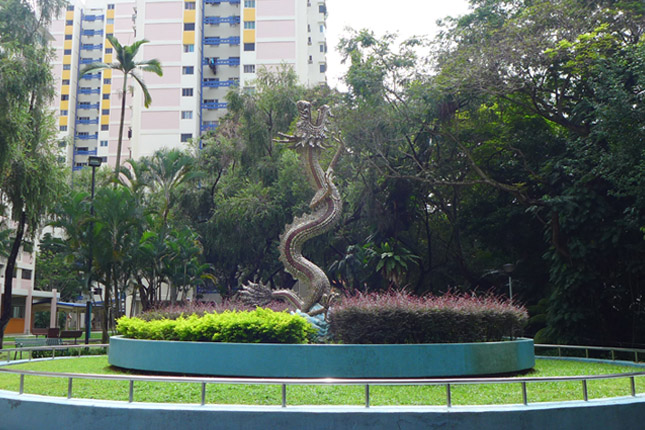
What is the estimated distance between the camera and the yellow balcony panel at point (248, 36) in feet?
204

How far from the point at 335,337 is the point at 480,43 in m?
15.3

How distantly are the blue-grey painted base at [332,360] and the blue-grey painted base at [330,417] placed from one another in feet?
10.6

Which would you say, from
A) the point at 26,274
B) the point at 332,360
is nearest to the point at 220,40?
the point at 26,274

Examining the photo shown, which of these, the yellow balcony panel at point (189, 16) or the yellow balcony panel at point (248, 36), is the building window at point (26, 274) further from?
the yellow balcony panel at point (248, 36)

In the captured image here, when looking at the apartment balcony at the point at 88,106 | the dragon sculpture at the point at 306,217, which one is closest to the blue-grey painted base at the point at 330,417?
the dragon sculpture at the point at 306,217

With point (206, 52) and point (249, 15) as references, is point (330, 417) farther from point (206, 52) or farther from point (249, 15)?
point (206, 52)

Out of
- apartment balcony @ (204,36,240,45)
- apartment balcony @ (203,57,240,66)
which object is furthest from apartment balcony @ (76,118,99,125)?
apartment balcony @ (203,57,240,66)

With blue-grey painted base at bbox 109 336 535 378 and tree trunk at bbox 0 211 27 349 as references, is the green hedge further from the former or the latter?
tree trunk at bbox 0 211 27 349

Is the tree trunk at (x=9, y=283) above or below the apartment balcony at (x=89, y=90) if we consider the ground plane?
below

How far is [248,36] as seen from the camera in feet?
205

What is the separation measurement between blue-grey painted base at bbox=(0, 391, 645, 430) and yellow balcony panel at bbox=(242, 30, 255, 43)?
57.2 metres

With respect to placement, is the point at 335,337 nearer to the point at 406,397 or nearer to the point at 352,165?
the point at 406,397

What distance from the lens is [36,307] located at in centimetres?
5453

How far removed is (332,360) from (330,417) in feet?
11.5
